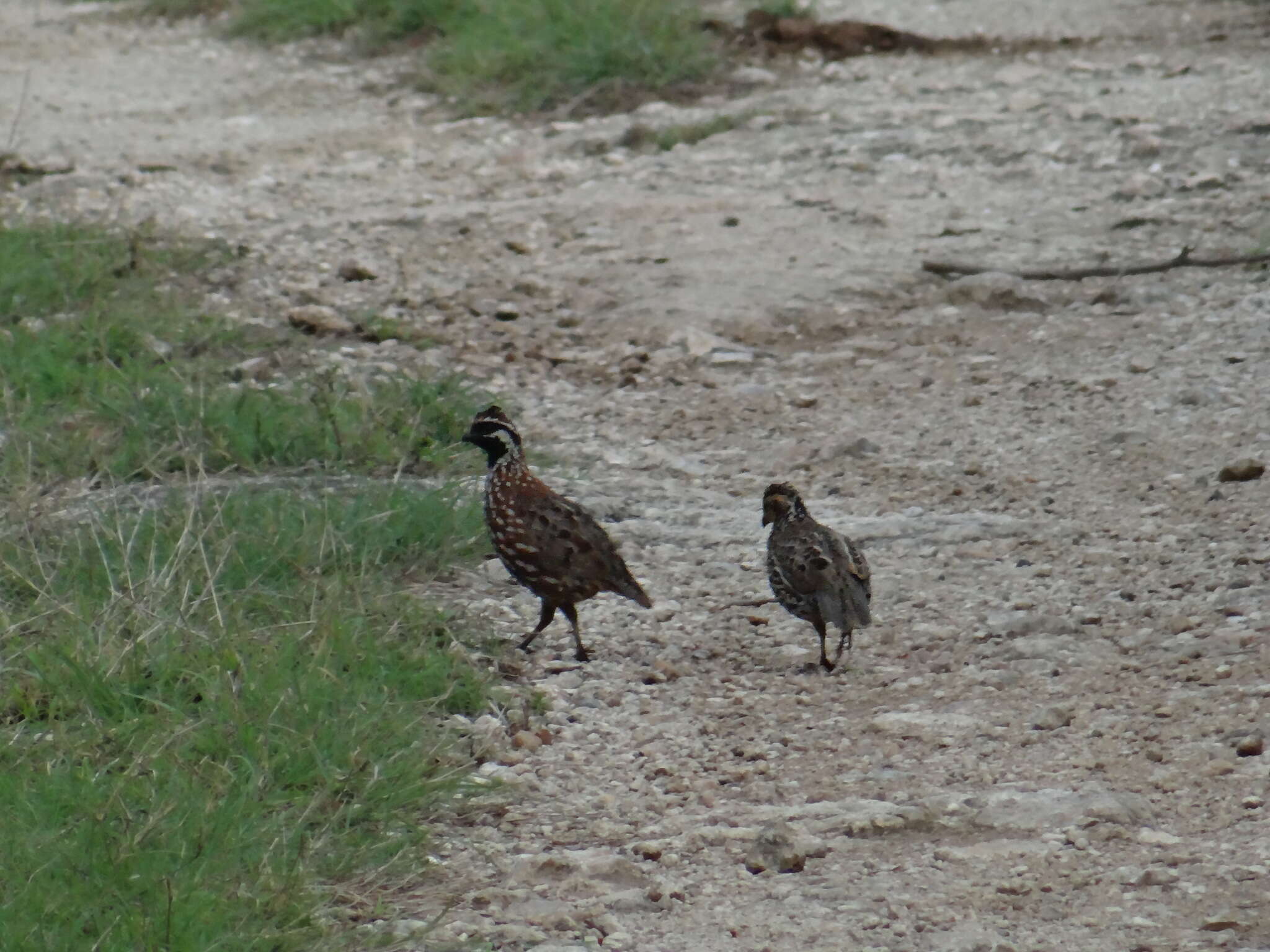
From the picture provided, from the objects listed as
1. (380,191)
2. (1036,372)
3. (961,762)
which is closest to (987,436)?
(1036,372)

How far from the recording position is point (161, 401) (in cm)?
636

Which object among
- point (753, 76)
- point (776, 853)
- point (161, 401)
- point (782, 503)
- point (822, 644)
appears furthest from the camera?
point (753, 76)

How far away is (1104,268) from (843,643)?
356 cm

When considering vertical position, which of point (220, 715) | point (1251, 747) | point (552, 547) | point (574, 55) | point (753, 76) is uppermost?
point (574, 55)

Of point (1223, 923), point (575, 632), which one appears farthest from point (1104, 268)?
point (1223, 923)

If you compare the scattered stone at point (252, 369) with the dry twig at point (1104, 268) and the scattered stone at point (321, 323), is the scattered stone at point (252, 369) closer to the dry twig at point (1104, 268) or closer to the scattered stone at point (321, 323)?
the scattered stone at point (321, 323)

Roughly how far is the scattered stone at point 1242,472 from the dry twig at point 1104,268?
2.11 m

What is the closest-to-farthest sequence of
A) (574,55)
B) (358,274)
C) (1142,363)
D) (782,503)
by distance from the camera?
(782,503), (1142,363), (358,274), (574,55)

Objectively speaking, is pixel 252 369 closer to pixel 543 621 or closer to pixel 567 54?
pixel 543 621

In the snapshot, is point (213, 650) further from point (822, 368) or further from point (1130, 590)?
point (822, 368)

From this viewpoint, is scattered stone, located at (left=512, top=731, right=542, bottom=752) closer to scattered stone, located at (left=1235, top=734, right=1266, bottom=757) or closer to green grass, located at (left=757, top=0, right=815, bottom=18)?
scattered stone, located at (left=1235, top=734, right=1266, bottom=757)

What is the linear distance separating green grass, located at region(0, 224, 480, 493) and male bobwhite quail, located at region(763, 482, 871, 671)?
1608 millimetres

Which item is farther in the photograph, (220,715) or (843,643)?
(843,643)

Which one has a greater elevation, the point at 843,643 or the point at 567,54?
the point at 567,54
